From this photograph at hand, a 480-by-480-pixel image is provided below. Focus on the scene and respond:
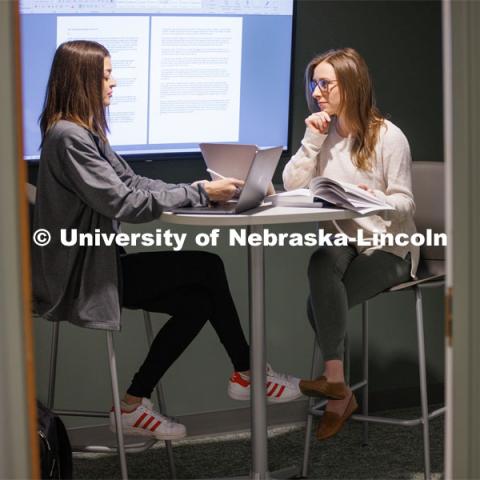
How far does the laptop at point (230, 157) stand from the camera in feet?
8.66

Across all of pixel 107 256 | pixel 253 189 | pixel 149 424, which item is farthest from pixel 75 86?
pixel 149 424

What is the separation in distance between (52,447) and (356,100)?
145 cm

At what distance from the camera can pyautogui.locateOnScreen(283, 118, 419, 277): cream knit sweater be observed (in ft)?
10.0

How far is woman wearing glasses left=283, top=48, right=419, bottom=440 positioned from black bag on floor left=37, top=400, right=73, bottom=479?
77 cm

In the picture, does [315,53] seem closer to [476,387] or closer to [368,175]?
[368,175]

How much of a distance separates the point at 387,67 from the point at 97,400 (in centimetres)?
169

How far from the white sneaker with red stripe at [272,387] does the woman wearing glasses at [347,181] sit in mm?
118

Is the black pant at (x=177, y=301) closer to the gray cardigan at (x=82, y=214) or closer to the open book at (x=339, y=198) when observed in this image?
the gray cardigan at (x=82, y=214)

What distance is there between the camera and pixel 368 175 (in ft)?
10.2

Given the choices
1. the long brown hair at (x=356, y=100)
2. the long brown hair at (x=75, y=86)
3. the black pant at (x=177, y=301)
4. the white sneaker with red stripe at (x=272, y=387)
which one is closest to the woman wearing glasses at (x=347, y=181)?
the long brown hair at (x=356, y=100)

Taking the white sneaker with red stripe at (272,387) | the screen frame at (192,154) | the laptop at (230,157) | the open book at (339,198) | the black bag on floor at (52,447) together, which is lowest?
the black bag on floor at (52,447)

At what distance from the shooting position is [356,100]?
314cm

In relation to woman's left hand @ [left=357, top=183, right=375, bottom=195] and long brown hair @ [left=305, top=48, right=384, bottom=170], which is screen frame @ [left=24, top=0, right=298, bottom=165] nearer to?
long brown hair @ [left=305, top=48, right=384, bottom=170]

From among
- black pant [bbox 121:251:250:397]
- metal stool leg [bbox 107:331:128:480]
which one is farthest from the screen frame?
metal stool leg [bbox 107:331:128:480]
